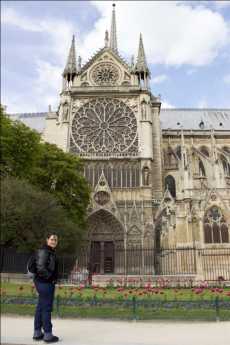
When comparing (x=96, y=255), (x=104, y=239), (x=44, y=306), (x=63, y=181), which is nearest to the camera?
(x=44, y=306)

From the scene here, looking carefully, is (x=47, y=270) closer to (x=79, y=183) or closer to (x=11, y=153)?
(x=11, y=153)

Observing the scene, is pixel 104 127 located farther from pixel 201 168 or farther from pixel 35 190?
pixel 35 190

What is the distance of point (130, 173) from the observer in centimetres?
2983

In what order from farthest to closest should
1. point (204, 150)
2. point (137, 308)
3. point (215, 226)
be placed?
point (204, 150) < point (215, 226) < point (137, 308)

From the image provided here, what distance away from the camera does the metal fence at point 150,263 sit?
18.3 m

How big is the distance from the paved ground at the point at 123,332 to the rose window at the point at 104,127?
79.4 ft

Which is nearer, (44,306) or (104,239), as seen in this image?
(44,306)

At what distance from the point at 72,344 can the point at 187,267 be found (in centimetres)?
1762

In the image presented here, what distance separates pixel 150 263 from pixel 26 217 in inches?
457

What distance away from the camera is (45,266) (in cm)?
499

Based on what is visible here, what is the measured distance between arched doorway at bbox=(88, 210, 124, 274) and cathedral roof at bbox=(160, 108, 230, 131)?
18381 mm

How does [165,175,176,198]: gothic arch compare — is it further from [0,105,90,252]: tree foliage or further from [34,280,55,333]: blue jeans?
[34,280,55,333]: blue jeans

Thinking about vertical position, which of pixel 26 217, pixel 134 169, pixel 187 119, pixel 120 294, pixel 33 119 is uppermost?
pixel 33 119

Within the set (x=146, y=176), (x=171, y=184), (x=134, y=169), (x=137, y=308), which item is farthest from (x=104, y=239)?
(x=137, y=308)
